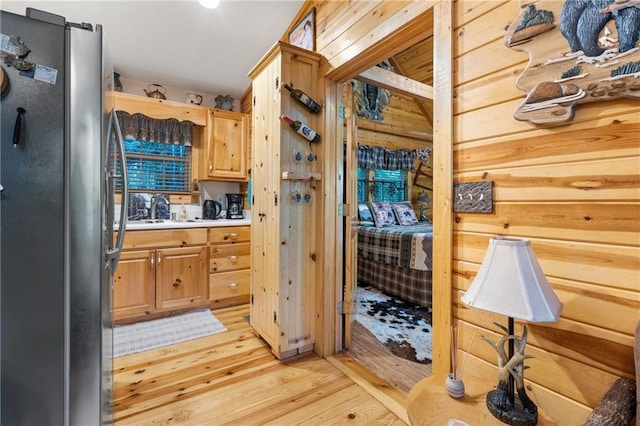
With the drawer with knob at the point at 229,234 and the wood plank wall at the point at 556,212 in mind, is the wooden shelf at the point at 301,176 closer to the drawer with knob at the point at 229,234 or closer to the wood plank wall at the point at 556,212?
the wood plank wall at the point at 556,212

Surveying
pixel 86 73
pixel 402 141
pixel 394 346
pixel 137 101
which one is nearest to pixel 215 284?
pixel 394 346

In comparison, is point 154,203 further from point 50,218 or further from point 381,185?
point 381,185

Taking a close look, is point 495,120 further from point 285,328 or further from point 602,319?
point 285,328

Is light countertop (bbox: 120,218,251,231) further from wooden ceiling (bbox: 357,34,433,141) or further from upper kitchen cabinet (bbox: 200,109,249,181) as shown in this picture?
wooden ceiling (bbox: 357,34,433,141)

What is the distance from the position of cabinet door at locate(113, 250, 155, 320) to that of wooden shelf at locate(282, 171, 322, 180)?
1.68 metres

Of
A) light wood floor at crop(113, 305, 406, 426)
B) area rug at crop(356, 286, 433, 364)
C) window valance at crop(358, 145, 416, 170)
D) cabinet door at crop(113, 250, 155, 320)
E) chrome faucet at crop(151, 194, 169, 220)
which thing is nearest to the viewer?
light wood floor at crop(113, 305, 406, 426)

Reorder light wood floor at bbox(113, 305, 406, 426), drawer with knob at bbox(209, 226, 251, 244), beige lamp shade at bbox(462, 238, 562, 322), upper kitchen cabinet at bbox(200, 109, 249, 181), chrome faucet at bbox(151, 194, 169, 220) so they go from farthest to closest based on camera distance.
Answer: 1. upper kitchen cabinet at bbox(200, 109, 249, 181)
2. chrome faucet at bbox(151, 194, 169, 220)
3. drawer with knob at bbox(209, 226, 251, 244)
4. light wood floor at bbox(113, 305, 406, 426)
5. beige lamp shade at bbox(462, 238, 562, 322)

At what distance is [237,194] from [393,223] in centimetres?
233

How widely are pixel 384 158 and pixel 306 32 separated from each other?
119 inches

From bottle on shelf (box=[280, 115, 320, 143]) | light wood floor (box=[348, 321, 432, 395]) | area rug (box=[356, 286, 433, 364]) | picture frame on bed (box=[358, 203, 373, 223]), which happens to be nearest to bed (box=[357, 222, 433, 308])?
area rug (box=[356, 286, 433, 364])

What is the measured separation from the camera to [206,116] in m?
3.63

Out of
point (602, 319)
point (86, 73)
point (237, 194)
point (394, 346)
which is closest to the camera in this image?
point (602, 319)

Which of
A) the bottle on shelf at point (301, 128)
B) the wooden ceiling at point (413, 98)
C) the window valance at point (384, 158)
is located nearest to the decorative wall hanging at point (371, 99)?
the wooden ceiling at point (413, 98)

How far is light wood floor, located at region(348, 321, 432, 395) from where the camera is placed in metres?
1.98
